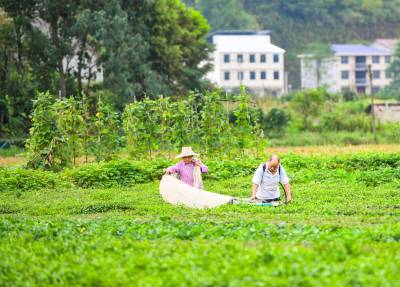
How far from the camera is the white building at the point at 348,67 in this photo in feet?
364

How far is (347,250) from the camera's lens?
36.4ft

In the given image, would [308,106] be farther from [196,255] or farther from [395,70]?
[196,255]

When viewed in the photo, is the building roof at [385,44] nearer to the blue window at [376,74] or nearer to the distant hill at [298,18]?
the blue window at [376,74]

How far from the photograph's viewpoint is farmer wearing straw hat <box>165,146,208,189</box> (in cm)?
1973

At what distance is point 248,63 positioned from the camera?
348ft

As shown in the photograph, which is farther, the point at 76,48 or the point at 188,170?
the point at 76,48

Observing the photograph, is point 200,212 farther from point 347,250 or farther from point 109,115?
point 109,115

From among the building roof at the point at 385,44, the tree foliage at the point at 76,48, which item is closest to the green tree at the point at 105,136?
the tree foliage at the point at 76,48

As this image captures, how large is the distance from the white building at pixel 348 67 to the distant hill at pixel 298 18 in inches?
208

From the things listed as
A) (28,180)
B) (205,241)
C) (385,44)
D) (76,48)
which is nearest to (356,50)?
(385,44)

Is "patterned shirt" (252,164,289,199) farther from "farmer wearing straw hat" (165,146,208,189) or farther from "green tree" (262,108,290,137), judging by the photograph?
"green tree" (262,108,290,137)

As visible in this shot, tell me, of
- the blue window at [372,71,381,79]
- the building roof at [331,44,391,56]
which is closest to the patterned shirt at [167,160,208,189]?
the building roof at [331,44,391,56]

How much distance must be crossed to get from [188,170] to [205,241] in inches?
296

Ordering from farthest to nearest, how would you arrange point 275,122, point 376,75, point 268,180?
point 376,75, point 275,122, point 268,180
